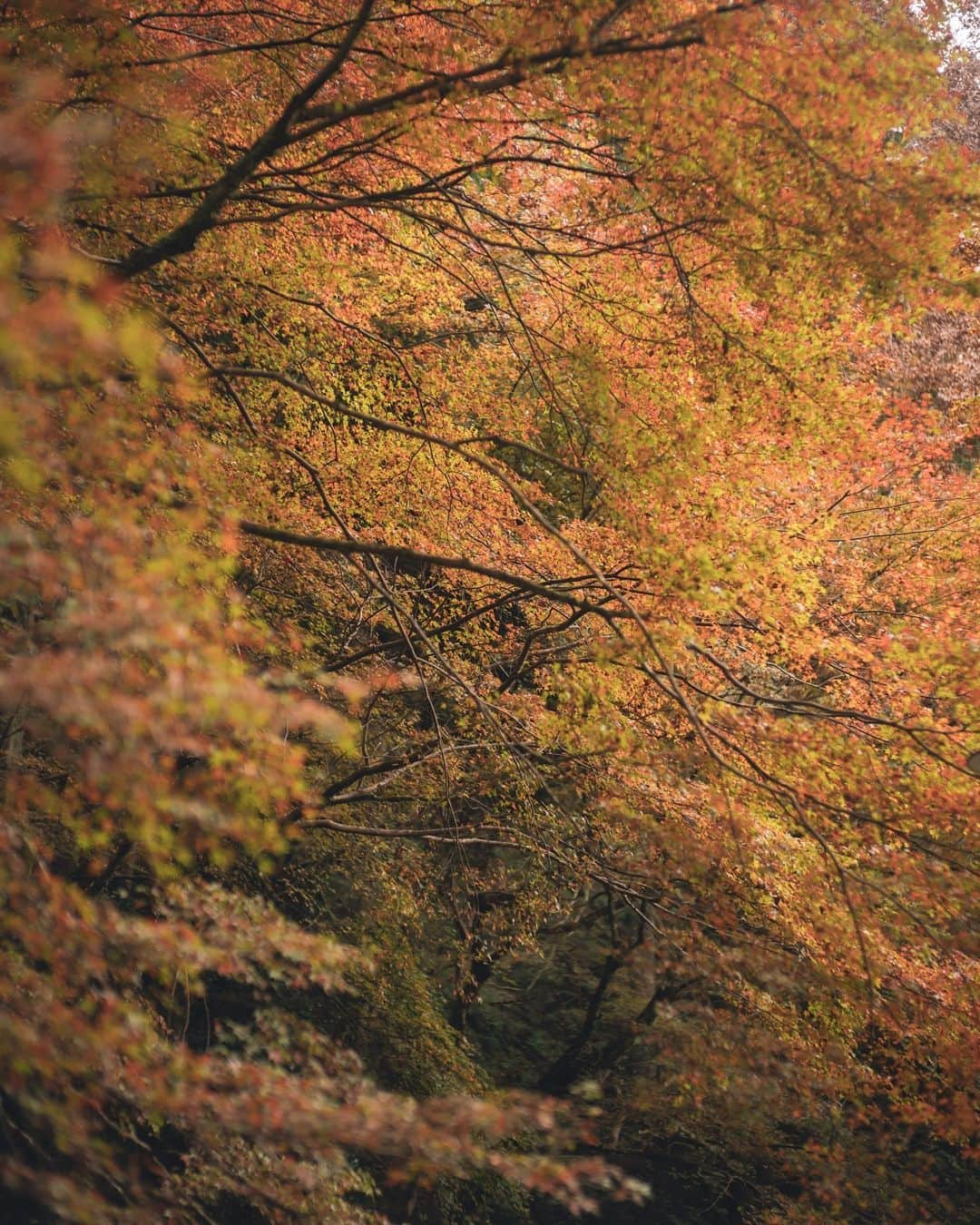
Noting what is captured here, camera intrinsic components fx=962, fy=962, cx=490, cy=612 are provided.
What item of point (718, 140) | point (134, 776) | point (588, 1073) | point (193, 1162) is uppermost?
point (718, 140)

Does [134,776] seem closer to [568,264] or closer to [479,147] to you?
Answer: [479,147]

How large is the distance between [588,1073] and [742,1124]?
1.83 meters

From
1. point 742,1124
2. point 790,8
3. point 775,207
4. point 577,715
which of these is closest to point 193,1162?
point 577,715

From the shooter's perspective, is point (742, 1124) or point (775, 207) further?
point (742, 1124)

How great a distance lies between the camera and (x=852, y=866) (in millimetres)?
6223

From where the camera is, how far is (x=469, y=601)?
905cm

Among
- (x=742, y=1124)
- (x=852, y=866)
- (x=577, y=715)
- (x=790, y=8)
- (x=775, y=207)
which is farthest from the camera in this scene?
(x=742, y=1124)

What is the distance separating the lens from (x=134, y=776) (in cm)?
228

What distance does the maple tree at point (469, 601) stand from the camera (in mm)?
2842

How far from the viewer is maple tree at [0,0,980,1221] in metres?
2.84

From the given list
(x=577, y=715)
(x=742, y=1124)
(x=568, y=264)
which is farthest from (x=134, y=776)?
(x=742, y=1124)

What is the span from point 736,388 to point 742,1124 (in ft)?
25.6

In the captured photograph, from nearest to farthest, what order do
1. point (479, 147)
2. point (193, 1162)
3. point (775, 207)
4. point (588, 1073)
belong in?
point (775, 207), point (193, 1162), point (479, 147), point (588, 1073)

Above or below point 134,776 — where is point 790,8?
above
